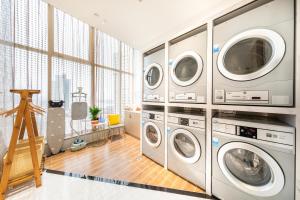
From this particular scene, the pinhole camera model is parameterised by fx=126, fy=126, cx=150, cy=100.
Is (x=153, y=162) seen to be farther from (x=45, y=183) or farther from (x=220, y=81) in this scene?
(x=220, y=81)

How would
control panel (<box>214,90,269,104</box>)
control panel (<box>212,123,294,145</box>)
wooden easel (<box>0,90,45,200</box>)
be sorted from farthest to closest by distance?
wooden easel (<box>0,90,45,200</box>) → control panel (<box>214,90,269,104</box>) → control panel (<box>212,123,294,145</box>)

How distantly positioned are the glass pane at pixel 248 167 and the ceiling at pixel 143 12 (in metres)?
1.70

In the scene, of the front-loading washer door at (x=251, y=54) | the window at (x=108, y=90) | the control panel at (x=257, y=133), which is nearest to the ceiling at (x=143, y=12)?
the front-loading washer door at (x=251, y=54)

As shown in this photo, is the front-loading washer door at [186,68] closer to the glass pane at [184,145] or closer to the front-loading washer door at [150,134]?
the glass pane at [184,145]

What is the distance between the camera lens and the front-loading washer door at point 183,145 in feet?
5.75

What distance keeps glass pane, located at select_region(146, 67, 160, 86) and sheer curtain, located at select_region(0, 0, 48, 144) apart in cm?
211

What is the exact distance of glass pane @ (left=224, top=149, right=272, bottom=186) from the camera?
3.98 feet

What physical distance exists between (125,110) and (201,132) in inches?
121

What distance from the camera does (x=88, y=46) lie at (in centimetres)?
332

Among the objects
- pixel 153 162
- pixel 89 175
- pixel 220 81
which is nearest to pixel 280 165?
pixel 220 81

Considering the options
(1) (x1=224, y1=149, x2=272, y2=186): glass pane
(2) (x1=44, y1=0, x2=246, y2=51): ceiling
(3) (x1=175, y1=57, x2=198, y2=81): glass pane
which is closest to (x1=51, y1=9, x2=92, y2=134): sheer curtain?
(2) (x1=44, y1=0, x2=246, y2=51): ceiling

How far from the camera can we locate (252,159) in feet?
4.24

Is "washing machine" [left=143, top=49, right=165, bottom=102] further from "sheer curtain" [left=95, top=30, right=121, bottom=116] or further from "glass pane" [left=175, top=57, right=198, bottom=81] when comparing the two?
"sheer curtain" [left=95, top=30, right=121, bottom=116]

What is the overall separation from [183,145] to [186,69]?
1177 millimetres
